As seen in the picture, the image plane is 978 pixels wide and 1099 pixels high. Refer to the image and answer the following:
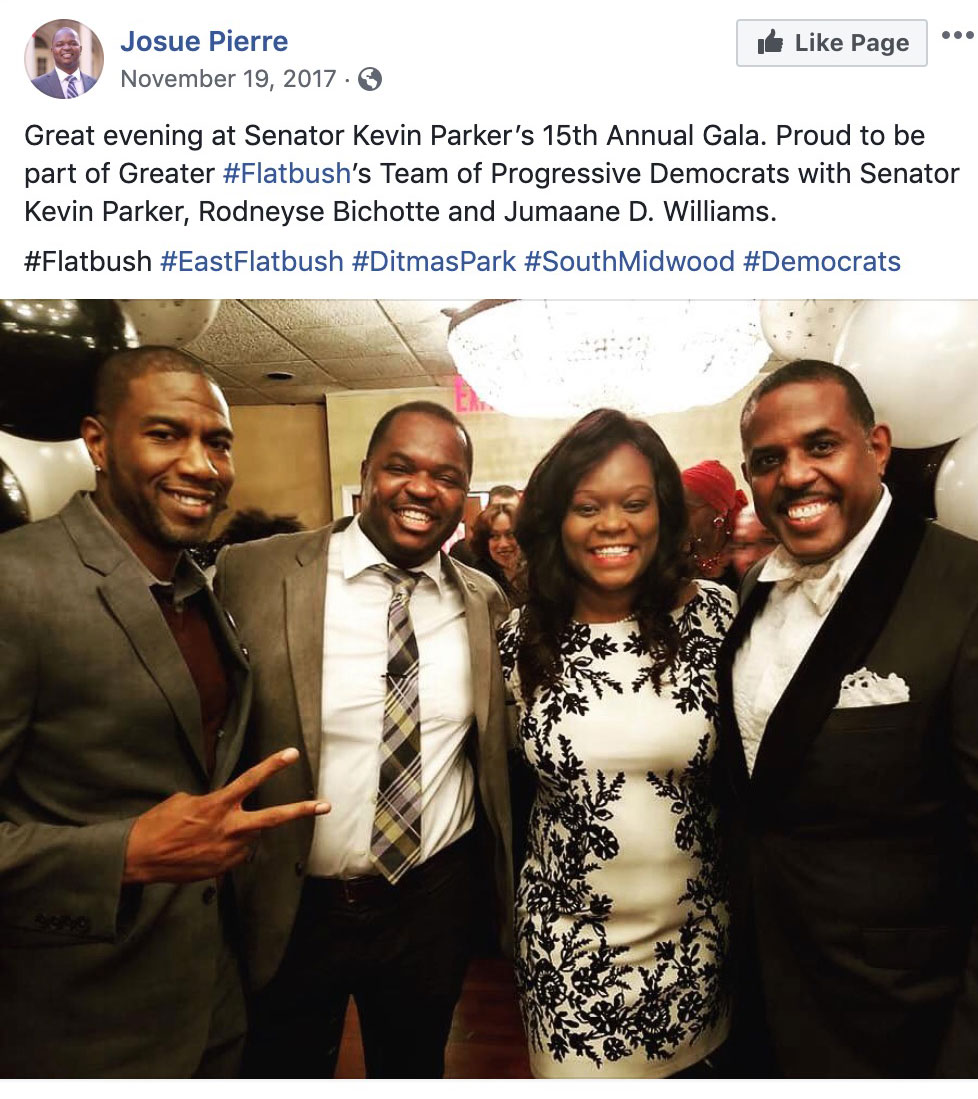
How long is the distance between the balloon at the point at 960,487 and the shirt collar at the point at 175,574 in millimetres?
993

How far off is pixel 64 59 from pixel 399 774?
3.23 ft

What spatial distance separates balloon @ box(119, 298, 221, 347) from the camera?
80 centimetres

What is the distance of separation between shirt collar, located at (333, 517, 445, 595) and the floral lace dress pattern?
28 centimetres

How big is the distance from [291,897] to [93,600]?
49 cm

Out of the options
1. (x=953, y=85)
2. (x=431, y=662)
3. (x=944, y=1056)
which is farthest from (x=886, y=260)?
(x=944, y=1056)

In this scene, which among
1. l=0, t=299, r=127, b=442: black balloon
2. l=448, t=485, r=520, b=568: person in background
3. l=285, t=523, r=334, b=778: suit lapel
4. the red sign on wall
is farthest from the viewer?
the red sign on wall

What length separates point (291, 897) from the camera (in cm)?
90

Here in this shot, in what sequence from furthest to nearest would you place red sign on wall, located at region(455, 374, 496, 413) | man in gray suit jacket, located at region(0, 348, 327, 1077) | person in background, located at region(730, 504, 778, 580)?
red sign on wall, located at region(455, 374, 496, 413) < person in background, located at region(730, 504, 778, 580) < man in gray suit jacket, located at region(0, 348, 327, 1077)

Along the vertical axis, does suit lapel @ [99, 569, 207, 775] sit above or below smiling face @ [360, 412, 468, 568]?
below

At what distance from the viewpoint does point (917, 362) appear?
→ 816 mm

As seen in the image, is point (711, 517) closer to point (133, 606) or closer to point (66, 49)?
point (133, 606)

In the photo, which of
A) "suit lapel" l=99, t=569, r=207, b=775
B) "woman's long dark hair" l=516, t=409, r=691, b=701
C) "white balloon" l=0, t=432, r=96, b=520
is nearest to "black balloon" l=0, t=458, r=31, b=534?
"white balloon" l=0, t=432, r=96, b=520

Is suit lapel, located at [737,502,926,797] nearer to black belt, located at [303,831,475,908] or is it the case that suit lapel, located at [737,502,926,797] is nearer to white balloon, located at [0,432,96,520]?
black belt, located at [303,831,475,908]

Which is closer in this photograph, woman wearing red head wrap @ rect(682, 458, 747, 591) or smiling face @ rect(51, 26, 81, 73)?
smiling face @ rect(51, 26, 81, 73)
